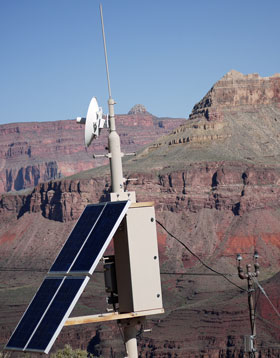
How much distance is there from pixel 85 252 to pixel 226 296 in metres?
155

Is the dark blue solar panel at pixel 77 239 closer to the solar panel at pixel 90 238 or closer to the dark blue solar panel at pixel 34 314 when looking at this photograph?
the solar panel at pixel 90 238

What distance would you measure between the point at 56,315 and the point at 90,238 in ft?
4.73

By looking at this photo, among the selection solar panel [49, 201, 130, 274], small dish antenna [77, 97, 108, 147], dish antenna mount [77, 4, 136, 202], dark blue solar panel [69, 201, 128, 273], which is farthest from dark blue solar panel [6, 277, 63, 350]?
small dish antenna [77, 97, 108, 147]

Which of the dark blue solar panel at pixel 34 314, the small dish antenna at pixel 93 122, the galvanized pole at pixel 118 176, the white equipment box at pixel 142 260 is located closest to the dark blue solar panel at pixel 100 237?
the white equipment box at pixel 142 260

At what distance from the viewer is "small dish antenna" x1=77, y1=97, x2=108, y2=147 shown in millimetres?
17516

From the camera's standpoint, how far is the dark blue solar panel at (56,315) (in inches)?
595

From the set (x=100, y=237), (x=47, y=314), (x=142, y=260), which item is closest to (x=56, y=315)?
(x=47, y=314)

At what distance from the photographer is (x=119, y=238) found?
53.7ft

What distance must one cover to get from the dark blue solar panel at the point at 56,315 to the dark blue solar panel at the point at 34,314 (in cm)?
26

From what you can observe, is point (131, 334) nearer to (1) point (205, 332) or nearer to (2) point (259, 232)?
(1) point (205, 332)

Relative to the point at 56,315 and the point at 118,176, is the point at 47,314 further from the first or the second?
the point at 118,176

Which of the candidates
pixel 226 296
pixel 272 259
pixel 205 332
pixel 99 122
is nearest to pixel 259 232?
pixel 272 259

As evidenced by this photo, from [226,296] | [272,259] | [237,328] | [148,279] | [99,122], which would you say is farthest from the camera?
[272,259]

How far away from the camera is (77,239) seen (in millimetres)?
16938
